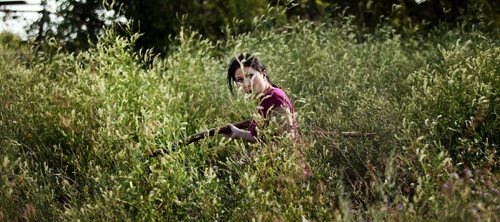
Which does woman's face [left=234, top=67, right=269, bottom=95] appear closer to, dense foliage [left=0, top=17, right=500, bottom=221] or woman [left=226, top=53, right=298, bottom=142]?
woman [left=226, top=53, right=298, bottom=142]

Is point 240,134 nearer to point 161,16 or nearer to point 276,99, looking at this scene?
point 276,99

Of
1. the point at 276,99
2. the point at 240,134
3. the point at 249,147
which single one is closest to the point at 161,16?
the point at 249,147

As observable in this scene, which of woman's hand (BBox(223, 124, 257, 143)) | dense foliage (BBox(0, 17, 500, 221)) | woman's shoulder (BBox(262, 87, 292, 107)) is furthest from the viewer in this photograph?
woman's shoulder (BBox(262, 87, 292, 107))

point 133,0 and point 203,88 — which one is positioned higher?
point 133,0

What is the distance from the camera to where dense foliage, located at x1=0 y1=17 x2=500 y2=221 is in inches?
98.7

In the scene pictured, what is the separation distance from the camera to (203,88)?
4.81m

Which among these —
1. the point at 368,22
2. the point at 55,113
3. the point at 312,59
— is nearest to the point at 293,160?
the point at 55,113

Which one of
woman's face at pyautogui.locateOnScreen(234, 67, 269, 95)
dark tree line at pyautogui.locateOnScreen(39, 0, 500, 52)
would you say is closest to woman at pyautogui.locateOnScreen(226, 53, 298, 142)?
woman's face at pyautogui.locateOnScreen(234, 67, 269, 95)

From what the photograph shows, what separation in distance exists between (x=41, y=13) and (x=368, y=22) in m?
4.75

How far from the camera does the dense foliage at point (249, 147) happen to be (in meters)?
2.51

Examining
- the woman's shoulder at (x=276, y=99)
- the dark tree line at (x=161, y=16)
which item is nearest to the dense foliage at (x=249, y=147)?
the woman's shoulder at (x=276, y=99)

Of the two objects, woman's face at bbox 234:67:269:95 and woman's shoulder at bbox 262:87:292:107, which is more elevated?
woman's face at bbox 234:67:269:95

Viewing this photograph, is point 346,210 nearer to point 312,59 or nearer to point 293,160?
point 293,160

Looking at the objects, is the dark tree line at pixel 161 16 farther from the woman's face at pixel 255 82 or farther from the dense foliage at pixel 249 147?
the woman's face at pixel 255 82
